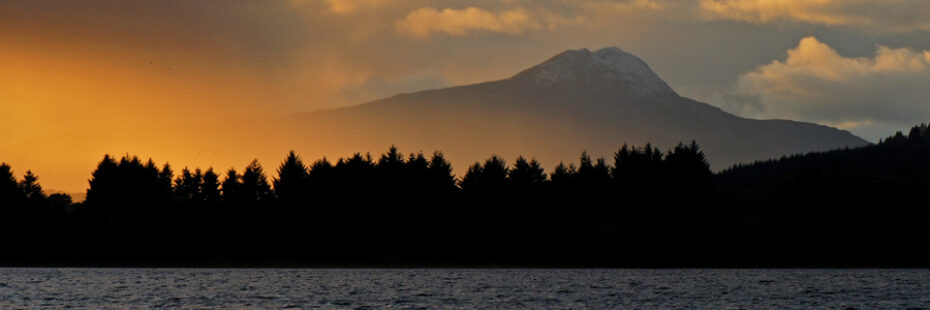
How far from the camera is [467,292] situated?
384 feet

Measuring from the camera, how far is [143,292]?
113812 millimetres

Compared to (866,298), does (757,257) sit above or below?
above

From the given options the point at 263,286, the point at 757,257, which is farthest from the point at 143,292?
the point at 757,257

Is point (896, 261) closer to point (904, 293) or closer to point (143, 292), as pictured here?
point (904, 293)

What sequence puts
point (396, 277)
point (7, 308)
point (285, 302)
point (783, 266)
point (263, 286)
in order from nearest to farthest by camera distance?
point (7, 308)
point (285, 302)
point (263, 286)
point (396, 277)
point (783, 266)

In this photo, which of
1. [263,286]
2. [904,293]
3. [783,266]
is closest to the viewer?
[904,293]

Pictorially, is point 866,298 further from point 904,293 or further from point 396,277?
point 396,277

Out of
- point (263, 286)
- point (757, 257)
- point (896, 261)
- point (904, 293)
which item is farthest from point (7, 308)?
point (896, 261)

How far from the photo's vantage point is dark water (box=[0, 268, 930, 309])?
3866 inches

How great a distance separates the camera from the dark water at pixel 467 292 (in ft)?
322

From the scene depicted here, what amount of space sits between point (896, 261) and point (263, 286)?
389 feet

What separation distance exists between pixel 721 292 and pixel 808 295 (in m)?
8.64

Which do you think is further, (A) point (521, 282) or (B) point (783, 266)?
(B) point (783, 266)

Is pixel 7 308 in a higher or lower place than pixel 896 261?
lower
